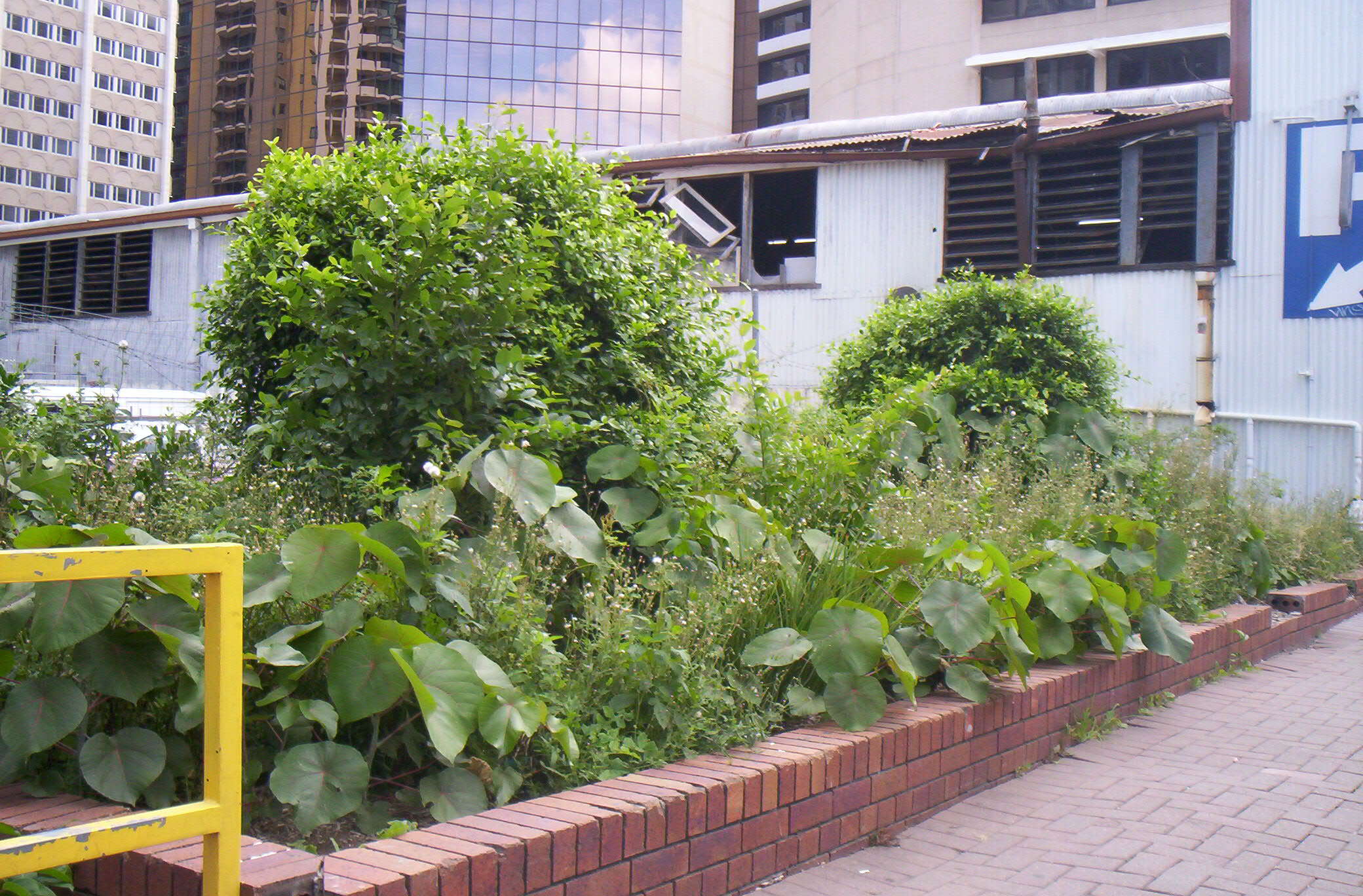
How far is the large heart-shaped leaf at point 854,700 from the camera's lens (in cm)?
408

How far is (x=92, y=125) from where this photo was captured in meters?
100

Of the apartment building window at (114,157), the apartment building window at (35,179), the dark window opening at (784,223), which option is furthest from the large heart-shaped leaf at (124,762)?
the apartment building window at (114,157)

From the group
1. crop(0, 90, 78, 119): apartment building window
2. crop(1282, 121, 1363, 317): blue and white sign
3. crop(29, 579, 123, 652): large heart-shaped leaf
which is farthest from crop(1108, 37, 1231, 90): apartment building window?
crop(0, 90, 78, 119): apartment building window

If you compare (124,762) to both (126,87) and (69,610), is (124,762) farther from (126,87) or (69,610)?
(126,87)

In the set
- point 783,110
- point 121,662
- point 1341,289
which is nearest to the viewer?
point 121,662

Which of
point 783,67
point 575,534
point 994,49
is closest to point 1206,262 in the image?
point 575,534

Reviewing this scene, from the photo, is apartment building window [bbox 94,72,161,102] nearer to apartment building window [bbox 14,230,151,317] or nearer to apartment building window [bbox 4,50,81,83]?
apartment building window [bbox 4,50,81,83]

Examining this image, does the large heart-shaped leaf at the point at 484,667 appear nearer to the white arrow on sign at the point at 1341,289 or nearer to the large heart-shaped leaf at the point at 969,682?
the large heart-shaped leaf at the point at 969,682

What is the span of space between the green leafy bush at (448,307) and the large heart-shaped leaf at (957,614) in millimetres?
1400

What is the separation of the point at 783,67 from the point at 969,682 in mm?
66889

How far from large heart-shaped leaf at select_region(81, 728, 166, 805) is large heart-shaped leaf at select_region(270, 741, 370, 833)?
29 cm

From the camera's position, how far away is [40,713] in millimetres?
2889

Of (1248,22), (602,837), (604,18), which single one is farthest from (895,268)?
(604,18)

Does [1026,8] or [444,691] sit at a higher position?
[1026,8]
